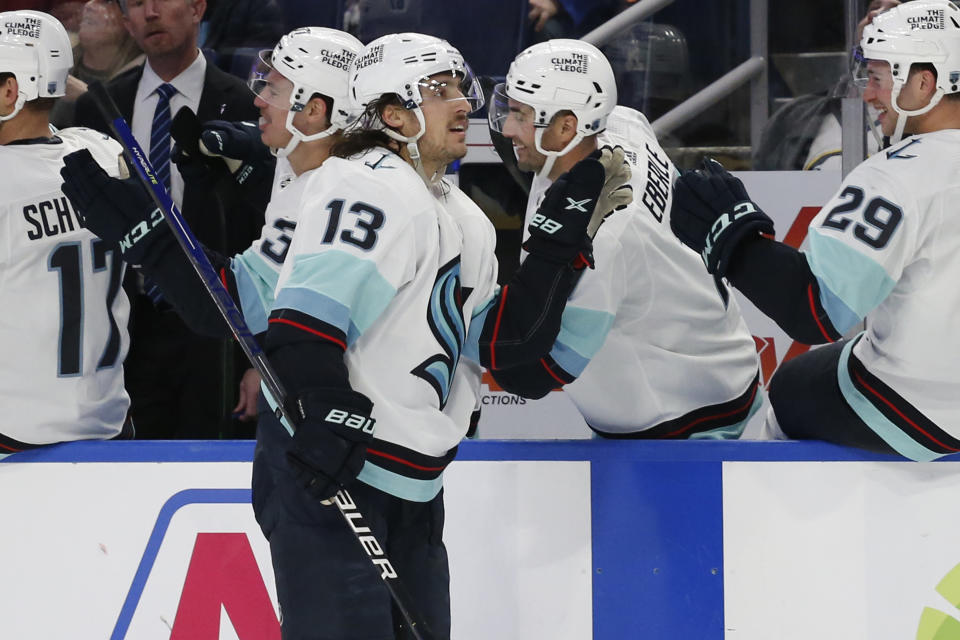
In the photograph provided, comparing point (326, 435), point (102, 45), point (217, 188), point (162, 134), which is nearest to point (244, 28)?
point (102, 45)

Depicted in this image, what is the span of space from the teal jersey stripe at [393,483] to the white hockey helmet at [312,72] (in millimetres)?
1031

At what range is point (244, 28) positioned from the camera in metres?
4.61

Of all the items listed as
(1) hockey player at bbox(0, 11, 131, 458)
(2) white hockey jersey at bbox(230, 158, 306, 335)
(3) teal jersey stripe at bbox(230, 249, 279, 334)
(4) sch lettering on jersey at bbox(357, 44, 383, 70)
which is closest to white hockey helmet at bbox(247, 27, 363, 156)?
(2) white hockey jersey at bbox(230, 158, 306, 335)

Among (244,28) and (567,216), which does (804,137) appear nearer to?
(244,28)

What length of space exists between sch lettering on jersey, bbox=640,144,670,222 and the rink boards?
51 centimetres

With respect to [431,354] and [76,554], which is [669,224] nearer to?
[431,354]

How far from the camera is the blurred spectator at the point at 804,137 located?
4.61m

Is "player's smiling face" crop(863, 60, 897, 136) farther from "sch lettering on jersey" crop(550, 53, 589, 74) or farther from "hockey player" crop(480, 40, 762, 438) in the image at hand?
"sch lettering on jersey" crop(550, 53, 589, 74)

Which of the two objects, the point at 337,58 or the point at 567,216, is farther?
the point at 337,58

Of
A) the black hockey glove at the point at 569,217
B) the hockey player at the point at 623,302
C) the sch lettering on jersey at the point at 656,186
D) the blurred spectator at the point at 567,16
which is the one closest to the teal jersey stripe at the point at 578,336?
the hockey player at the point at 623,302

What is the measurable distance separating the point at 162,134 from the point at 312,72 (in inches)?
43.0

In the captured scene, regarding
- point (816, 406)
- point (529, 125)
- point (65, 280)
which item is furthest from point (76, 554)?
point (816, 406)

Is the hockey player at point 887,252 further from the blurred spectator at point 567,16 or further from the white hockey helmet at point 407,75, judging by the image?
the blurred spectator at point 567,16

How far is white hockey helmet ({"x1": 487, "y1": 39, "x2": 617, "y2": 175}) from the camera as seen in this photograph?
111 inches
